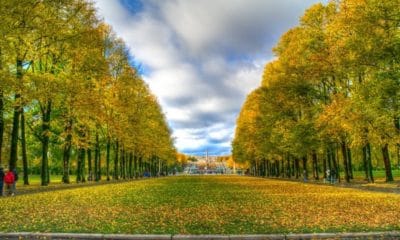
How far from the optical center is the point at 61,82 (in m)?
30.8

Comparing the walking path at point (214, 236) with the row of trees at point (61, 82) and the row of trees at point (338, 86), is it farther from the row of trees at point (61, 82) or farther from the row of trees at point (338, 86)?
the row of trees at point (338, 86)

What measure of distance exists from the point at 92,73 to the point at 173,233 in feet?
106

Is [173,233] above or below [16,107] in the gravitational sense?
below

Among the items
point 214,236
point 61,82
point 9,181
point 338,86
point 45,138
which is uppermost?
point 338,86

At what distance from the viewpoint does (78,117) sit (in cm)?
4341

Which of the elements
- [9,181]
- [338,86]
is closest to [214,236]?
[9,181]

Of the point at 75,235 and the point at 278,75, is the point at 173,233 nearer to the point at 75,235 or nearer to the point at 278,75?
the point at 75,235

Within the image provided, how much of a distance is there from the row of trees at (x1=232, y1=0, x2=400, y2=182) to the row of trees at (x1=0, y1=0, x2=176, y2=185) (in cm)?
2030

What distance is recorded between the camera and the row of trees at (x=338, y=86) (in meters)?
32.2

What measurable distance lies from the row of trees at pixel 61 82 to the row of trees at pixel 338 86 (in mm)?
20303

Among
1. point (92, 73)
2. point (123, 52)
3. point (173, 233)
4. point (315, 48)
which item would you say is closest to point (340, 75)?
point (315, 48)

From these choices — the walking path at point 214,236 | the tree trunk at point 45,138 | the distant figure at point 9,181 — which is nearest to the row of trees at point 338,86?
the walking path at point 214,236

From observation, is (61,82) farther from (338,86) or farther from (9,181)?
(338,86)

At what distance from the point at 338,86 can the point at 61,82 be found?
29120 millimetres
